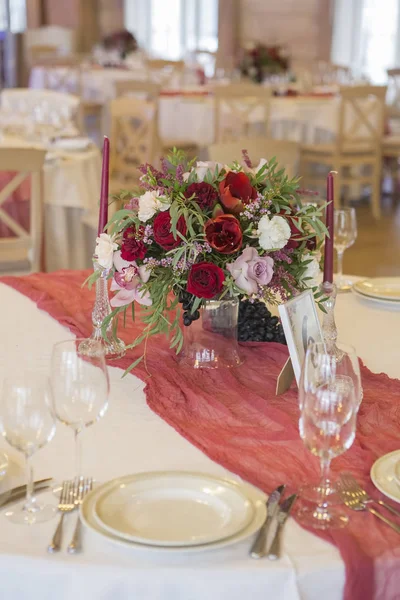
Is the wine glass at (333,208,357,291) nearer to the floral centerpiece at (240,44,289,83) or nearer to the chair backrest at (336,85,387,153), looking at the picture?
the chair backrest at (336,85,387,153)

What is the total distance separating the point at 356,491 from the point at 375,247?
505 cm

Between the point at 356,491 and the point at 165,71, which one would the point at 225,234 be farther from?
the point at 165,71

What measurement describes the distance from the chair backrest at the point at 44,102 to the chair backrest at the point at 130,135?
354mm

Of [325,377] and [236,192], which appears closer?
[325,377]

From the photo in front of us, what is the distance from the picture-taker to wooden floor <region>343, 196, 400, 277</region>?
541 cm

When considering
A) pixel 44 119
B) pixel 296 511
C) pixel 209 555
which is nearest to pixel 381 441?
pixel 296 511

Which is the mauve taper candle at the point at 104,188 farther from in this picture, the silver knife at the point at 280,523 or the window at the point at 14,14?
the window at the point at 14,14

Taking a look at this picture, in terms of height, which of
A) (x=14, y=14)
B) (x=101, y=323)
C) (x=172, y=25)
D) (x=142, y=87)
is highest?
(x=14, y=14)

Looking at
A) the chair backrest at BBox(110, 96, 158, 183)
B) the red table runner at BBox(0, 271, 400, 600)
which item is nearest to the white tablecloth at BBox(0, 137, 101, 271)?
the chair backrest at BBox(110, 96, 158, 183)

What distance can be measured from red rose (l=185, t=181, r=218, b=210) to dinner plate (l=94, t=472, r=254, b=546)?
500 mm

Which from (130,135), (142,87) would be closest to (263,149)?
(130,135)

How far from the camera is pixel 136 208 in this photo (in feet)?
4.87

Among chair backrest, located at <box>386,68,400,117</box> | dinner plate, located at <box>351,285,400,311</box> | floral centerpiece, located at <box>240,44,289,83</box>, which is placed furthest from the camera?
chair backrest, located at <box>386,68,400,117</box>

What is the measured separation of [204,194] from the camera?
4.68ft
